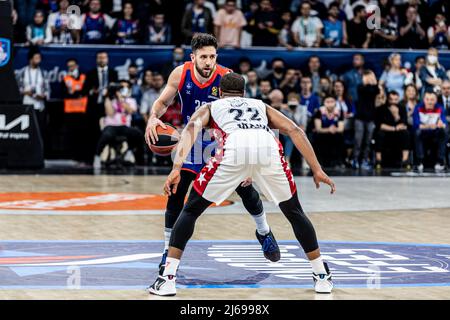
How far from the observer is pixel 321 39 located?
2081 centimetres

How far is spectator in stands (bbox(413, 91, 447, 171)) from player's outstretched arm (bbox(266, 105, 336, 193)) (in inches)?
497

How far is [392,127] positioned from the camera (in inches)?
788

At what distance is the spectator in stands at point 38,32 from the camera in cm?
1964

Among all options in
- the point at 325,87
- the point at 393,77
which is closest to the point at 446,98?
the point at 393,77

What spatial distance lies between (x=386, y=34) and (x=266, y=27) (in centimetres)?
263

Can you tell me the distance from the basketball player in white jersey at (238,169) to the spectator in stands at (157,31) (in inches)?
520

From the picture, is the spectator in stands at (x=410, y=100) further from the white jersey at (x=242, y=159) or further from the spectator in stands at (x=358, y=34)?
the white jersey at (x=242, y=159)

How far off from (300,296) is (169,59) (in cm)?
1318

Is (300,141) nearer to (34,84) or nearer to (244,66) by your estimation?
(244,66)

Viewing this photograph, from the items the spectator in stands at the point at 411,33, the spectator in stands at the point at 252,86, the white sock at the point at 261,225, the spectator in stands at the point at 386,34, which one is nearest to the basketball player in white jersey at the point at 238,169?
the white sock at the point at 261,225

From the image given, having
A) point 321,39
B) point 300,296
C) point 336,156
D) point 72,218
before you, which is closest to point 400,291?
point 300,296

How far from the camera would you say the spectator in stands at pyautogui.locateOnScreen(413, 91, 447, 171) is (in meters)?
19.8

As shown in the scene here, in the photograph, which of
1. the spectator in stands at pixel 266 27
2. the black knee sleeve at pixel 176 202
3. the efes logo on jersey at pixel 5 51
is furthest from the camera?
the spectator in stands at pixel 266 27
